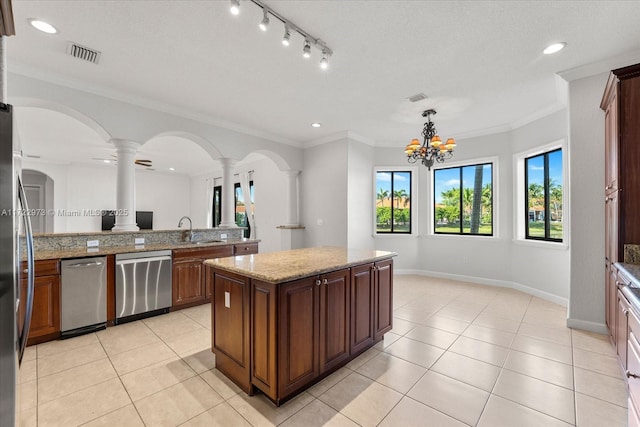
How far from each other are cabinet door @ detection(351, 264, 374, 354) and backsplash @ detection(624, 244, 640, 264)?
2116 mm

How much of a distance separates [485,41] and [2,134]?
3.43m

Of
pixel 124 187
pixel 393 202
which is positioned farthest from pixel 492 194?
Result: pixel 124 187

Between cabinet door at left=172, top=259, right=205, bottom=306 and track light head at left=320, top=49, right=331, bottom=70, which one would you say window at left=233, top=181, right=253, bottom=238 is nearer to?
cabinet door at left=172, top=259, right=205, bottom=306

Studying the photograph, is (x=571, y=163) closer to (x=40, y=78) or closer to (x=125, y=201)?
(x=125, y=201)

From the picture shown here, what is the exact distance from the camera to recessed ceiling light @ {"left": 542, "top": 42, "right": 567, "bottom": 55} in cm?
260

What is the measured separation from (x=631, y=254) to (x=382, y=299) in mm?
2097

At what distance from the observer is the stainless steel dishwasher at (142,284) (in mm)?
3275

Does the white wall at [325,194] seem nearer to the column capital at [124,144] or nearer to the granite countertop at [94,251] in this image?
the granite countertop at [94,251]

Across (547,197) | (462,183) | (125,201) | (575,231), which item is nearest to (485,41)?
(575,231)

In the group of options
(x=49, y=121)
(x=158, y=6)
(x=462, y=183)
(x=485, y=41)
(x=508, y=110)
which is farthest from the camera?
(x=462, y=183)

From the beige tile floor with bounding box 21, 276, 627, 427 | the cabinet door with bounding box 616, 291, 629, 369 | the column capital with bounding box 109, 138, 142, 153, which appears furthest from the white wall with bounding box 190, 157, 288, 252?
the cabinet door with bounding box 616, 291, 629, 369

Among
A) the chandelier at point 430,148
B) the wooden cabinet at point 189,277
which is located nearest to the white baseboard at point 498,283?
the chandelier at point 430,148

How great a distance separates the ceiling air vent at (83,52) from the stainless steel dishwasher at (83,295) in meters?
2.10

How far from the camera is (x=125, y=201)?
3.75m
